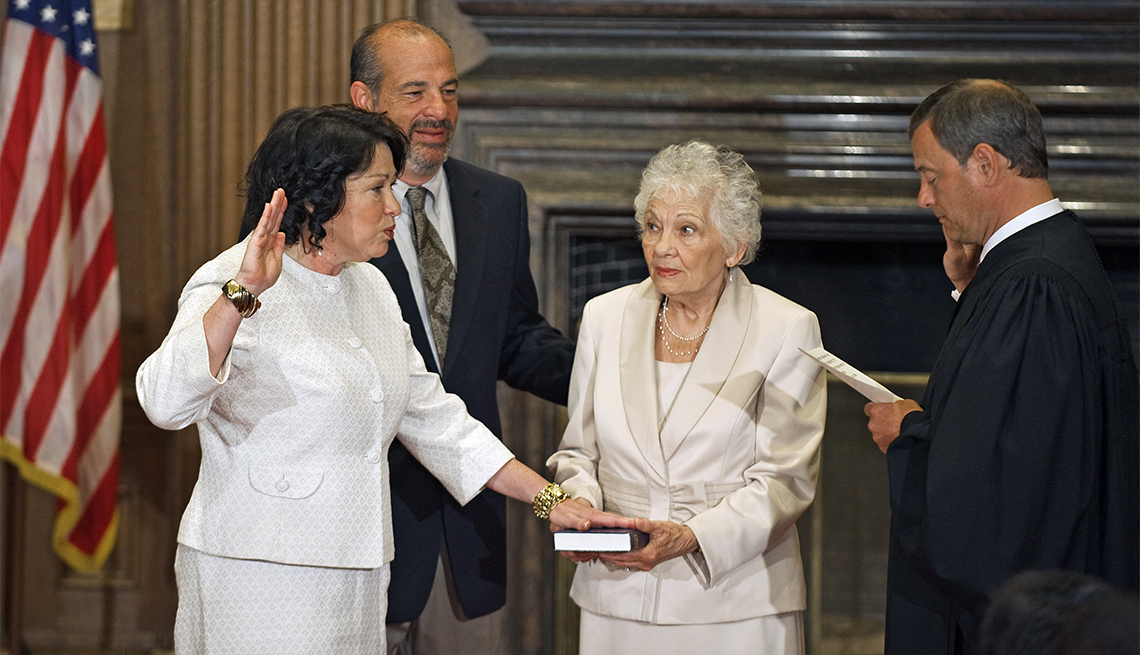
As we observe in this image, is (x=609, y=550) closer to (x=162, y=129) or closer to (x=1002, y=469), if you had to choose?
(x=1002, y=469)

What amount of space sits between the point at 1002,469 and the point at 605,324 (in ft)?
3.56

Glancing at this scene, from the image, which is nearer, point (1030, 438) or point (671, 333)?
point (1030, 438)

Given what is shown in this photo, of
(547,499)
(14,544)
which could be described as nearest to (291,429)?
(547,499)

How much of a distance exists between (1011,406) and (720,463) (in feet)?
2.39

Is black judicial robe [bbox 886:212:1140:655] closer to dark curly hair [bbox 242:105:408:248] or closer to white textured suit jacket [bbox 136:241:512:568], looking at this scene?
white textured suit jacket [bbox 136:241:512:568]

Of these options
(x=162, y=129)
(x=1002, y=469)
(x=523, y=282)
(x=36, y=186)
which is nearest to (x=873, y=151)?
(x=523, y=282)

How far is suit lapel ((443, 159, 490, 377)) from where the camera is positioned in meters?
2.88

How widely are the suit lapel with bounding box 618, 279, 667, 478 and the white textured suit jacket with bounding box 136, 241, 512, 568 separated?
2.16 ft

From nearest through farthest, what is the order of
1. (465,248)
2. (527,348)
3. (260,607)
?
(260,607) → (465,248) → (527,348)

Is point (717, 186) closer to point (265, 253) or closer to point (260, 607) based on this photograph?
point (265, 253)

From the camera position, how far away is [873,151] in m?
4.16

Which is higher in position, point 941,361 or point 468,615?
point 941,361

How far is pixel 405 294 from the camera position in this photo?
9.27 ft

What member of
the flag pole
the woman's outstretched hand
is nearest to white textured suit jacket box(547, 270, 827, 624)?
the woman's outstretched hand
